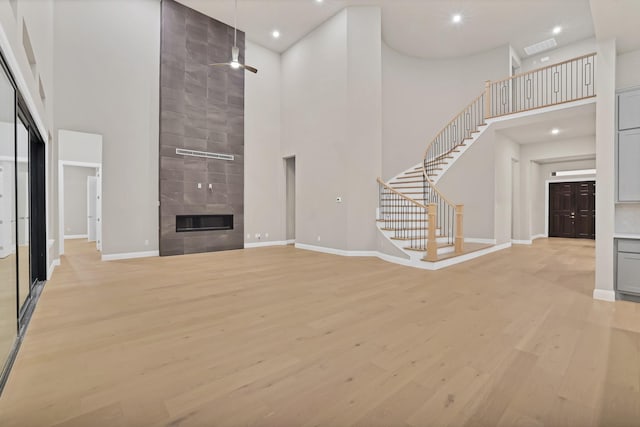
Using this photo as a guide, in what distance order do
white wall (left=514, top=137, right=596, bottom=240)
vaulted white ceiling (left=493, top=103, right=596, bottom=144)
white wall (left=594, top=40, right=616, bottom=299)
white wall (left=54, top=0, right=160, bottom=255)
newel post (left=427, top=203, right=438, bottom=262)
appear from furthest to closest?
white wall (left=514, top=137, right=596, bottom=240), vaulted white ceiling (left=493, top=103, right=596, bottom=144), white wall (left=54, top=0, right=160, bottom=255), newel post (left=427, top=203, right=438, bottom=262), white wall (left=594, top=40, right=616, bottom=299)

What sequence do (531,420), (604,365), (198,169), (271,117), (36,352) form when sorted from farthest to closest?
1. (271,117)
2. (198,169)
3. (36,352)
4. (604,365)
5. (531,420)

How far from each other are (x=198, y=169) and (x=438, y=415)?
7.12 metres

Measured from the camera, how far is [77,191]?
10.1 metres

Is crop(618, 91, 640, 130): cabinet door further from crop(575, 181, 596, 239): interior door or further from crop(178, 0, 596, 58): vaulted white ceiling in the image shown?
crop(575, 181, 596, 239): interior door

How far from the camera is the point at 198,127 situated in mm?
7387

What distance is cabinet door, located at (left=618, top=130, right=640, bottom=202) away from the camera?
3.49 meters

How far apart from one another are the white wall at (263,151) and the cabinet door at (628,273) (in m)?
7.26

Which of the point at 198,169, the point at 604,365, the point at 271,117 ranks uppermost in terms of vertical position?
the point at 271,117

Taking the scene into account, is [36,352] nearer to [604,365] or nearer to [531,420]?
[531,420]

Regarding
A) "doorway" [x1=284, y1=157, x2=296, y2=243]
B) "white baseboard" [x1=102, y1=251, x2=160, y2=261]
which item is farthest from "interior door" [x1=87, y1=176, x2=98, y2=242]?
"doorway" [x1=284, y1=157, x2=296, y2=243]

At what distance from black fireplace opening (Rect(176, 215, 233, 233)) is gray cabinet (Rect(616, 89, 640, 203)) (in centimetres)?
732

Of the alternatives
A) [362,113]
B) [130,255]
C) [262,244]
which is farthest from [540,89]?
[130,255]

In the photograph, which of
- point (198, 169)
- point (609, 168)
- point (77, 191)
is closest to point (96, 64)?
point (198, 169)

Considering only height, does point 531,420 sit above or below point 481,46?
below
